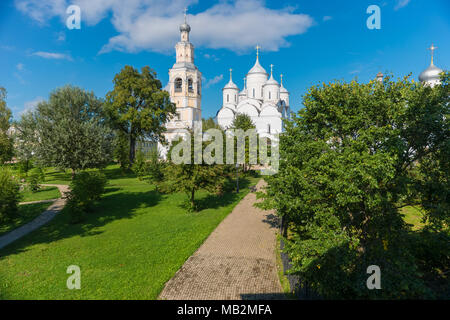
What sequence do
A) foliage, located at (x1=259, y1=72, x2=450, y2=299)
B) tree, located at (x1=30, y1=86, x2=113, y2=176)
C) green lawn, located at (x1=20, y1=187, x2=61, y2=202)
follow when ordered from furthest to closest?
1. tree, located at (x1=30, y1=86, x2=113, y2=176)
2. green lawn, located at (x1=20, y1=187, x2=61, y2=202)
3. foliage, located at (x1=259, y1=72, x2=450, y2=299)

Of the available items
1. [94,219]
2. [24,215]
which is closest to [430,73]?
[94,219]

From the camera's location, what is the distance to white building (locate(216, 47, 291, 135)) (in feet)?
160

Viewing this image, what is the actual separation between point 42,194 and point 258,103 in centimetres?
4282

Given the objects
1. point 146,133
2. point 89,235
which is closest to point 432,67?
point 146,133

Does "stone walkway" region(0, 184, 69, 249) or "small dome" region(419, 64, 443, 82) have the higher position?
"small dome" region(419, 64, 443, 82)

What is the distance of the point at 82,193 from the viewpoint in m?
14.2

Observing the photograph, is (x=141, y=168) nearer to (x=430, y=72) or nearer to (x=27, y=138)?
(x=27, y=138)

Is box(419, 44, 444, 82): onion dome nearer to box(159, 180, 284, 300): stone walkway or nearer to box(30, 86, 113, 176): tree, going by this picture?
box(159, 180, 284, 300): stone walkway

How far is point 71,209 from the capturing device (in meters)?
13.4

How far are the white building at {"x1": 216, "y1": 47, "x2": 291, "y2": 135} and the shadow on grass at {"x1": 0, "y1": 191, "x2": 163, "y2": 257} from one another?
30.4m

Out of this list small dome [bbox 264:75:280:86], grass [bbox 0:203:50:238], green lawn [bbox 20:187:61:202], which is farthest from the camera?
small dome [bbox 264:75:280:86]

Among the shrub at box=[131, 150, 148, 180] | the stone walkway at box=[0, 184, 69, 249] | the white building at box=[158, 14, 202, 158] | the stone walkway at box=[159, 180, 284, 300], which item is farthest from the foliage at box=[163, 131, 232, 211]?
the white building at box=[158, 14, 202, 158]

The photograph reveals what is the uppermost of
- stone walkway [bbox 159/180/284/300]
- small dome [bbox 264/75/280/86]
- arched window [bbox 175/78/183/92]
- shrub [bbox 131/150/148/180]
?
small dome [bbox 264/75/280/86]

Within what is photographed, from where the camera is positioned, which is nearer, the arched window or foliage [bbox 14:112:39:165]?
foliage [bbox 14:112:39:165]
